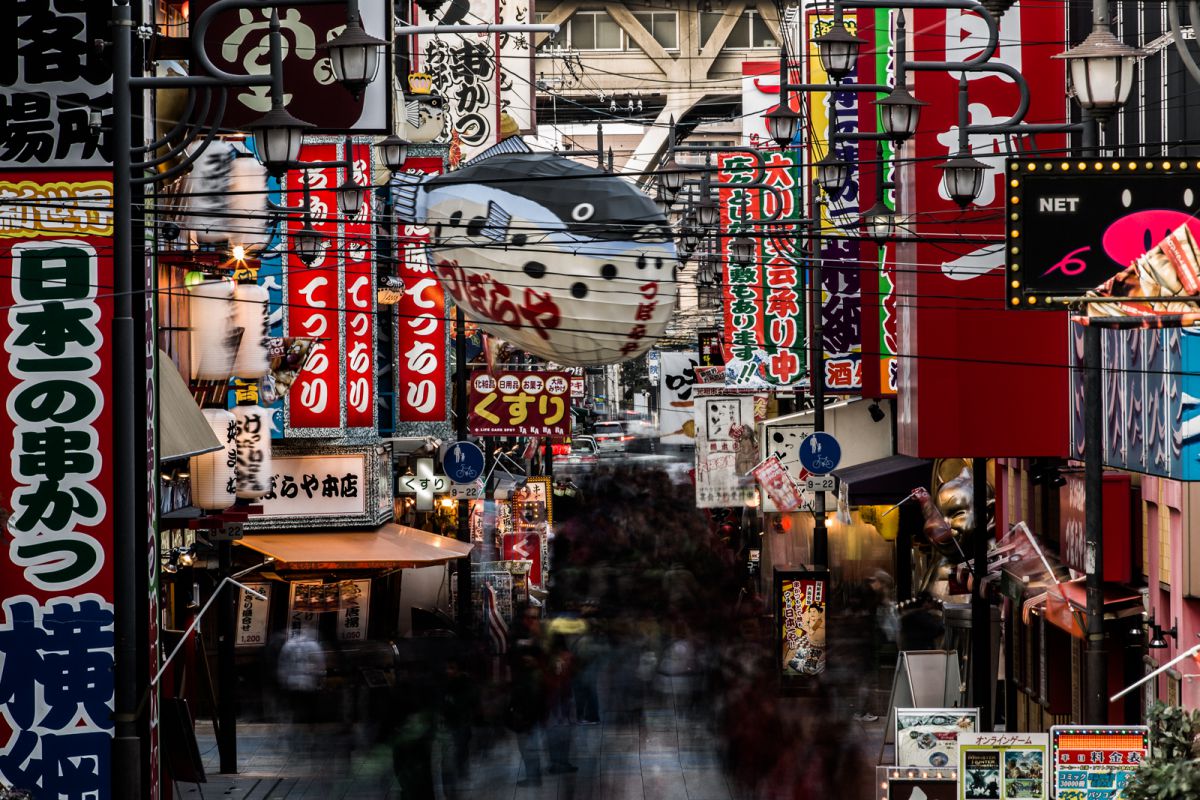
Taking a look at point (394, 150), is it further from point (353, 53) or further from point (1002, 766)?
point (1002, 766)

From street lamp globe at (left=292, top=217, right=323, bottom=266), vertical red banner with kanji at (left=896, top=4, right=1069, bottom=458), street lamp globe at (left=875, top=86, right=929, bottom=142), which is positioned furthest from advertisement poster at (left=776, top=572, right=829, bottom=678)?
street lamp globe at (left=875, top=86, right=929, bottom=142)

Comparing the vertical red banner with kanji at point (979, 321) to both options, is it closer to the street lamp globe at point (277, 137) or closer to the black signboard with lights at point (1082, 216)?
the black signboard with lights at point (1082, 216)

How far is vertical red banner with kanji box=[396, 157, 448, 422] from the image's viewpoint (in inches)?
1244

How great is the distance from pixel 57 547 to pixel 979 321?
11642mm

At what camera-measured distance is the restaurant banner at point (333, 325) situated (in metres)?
28.5

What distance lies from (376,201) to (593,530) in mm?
26476

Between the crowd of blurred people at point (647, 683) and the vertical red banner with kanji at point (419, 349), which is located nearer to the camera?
the crowd of blurred people at point (647, 683)

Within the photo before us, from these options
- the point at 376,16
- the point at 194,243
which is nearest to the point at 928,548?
the point at 194,243

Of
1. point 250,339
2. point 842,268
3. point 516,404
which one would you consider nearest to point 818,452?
point 842,268

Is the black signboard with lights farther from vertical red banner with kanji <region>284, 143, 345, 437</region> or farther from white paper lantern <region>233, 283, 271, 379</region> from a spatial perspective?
vertical red banner with kanji <region>284, 143, 345, 437</region>

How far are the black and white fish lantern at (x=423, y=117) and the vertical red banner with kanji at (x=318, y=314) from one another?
401cm

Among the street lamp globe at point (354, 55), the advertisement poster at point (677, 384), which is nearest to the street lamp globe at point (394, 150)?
the street lamp globe at point (354, 55)

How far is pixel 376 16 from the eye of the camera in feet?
58.5

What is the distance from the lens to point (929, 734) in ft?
55.7
